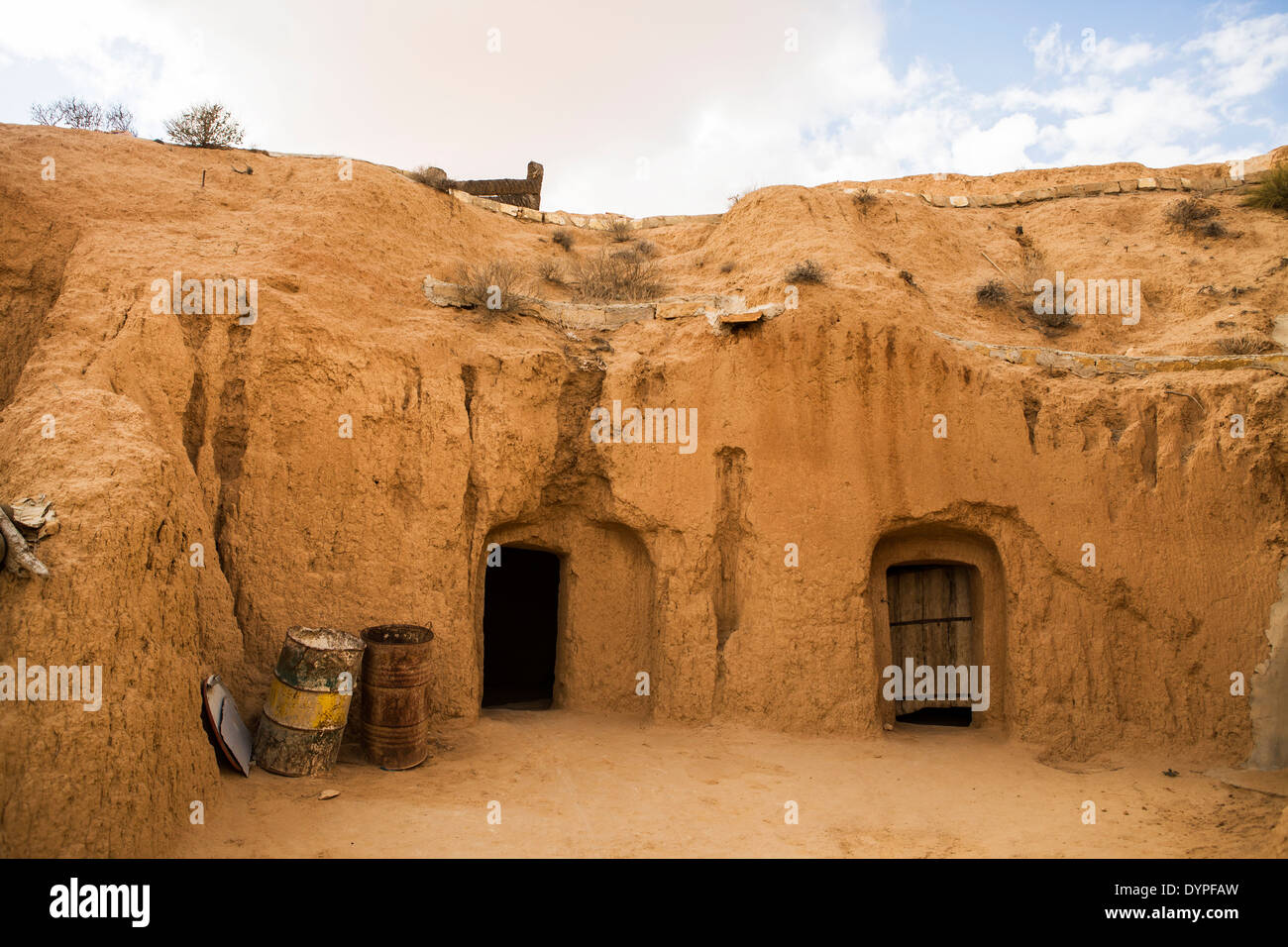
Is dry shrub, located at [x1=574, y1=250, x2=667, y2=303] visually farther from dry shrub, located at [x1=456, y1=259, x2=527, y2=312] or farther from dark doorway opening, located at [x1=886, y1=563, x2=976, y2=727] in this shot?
dark doorway opening, located at [x1=886, y1=563, x2=976, y2=727]

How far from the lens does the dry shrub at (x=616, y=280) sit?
32.7ft

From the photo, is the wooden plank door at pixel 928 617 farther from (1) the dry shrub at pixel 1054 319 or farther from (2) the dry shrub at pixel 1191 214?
(2) the dry shrub at pixel 1191 214

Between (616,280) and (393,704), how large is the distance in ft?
18.3

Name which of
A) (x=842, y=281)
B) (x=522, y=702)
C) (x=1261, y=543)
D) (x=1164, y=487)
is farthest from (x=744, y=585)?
(x=1261, y=543)

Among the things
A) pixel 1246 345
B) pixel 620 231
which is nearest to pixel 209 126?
pixel 620 231

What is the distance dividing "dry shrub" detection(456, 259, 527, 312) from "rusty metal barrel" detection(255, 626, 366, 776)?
403 cm

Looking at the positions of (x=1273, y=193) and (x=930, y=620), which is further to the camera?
(x=1273, y=193)

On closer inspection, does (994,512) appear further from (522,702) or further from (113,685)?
(113,685)

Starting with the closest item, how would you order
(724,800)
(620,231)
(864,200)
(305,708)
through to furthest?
(305,708) < (724,800) < (864,200) < (620,231)

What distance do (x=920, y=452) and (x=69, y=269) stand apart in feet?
25.8

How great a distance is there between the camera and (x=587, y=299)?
10008mm

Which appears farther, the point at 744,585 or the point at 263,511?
the point at 744,585

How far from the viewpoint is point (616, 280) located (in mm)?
10117

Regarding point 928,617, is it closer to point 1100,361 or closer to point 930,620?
point 930,620
